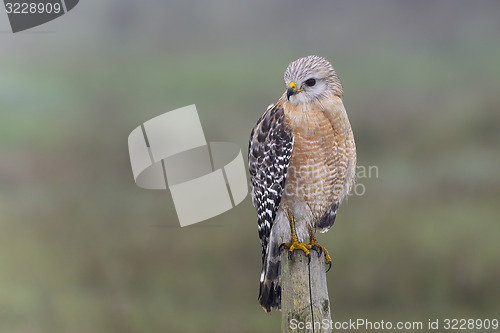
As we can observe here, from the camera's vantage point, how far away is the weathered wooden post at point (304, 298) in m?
2.99

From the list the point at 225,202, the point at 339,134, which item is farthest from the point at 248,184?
the point at 339,134

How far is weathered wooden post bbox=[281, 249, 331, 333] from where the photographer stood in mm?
2992

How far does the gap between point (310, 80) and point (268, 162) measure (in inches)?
20.1

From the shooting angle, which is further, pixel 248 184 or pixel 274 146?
pixel 248 184

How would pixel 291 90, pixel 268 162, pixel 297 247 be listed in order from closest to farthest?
pixel 291 90 → pixel 297 247 → pixel 268 162

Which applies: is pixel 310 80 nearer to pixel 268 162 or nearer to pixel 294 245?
pixel 268 162

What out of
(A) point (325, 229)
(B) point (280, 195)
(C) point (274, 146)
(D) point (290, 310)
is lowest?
(D) point (290, 310)

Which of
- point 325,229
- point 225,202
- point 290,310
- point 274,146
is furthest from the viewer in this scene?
point 225,202

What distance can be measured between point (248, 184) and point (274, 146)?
0.49 meters

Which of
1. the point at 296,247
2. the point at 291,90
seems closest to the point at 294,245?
the point at 296,247

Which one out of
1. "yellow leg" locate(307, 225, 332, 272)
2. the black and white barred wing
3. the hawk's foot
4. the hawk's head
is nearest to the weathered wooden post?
the hawk's foot

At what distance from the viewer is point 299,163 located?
324 cm

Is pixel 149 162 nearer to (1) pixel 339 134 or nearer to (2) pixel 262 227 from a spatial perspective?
(2) pixel 262 227

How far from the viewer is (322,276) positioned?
3.10m
